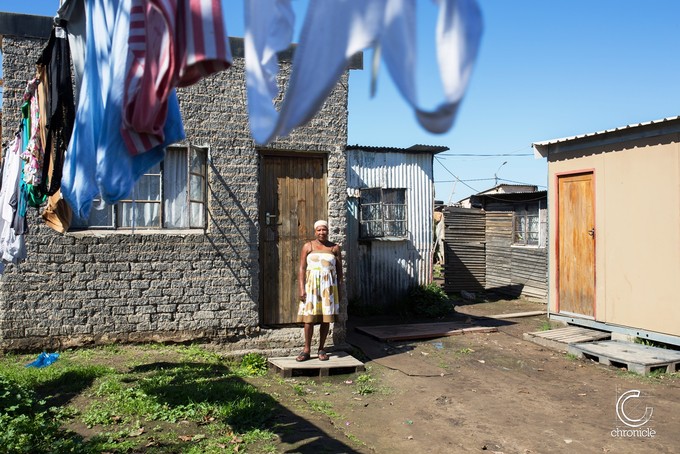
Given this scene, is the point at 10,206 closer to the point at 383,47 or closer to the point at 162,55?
the point at 162,55

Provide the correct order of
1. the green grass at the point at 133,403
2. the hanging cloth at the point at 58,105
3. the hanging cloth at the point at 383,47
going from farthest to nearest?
the green grass at the point at 133,403 → the hanging cloth at the point at 58,105 → the hanging cloth at the point at 383,47

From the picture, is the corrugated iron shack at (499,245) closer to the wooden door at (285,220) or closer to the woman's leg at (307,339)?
the wooden door at (285,220)

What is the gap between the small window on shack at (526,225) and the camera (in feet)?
50.9

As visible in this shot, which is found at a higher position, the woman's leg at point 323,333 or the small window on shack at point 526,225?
the small window on shack at point 526,225

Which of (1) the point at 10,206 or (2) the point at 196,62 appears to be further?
(1) the point at 10,206

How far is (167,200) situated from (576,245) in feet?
21.6

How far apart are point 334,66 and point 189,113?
243 inches

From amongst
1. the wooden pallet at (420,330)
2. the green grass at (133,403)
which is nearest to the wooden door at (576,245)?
the wooden pallet at (420,330)

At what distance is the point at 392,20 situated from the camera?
1.92 metres

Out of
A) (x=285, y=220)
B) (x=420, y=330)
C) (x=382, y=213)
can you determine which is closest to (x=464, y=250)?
(x=382, y=213)

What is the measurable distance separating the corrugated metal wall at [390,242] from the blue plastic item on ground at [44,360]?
7228mm

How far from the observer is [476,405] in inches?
246

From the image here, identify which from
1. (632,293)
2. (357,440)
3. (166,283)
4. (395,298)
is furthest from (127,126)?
(395,298)

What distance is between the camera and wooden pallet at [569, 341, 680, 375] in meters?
7.37
